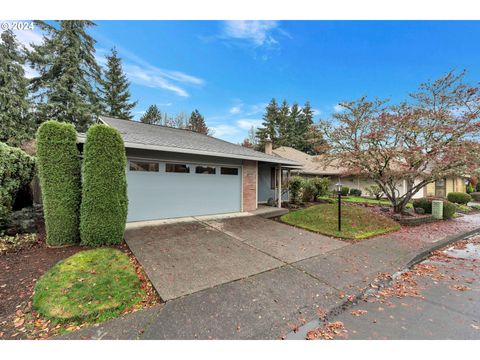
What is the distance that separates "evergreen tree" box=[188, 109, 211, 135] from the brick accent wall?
909 inches

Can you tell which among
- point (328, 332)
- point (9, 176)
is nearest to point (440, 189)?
point (328, 332)

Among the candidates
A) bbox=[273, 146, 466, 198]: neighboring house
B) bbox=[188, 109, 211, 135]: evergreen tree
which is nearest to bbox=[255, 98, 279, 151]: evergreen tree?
bbox=[188, 109, 211, 135]: evergreen tree

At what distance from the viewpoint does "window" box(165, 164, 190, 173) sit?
23.8 feet

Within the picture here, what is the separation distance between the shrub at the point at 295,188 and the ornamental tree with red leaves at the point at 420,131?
4091mm

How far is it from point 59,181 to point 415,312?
6.94 m

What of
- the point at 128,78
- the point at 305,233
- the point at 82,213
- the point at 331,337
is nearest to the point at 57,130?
the point at 82,213

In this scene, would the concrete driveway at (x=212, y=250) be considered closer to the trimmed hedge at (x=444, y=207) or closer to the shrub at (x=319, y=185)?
the shrub at (x=319, y=185)

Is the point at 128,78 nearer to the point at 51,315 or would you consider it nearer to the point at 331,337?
the point at 51,315

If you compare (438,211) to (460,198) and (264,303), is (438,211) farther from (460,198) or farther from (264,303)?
(264,303)

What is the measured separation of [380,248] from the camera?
5.30m

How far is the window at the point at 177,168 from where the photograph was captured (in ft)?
23.8

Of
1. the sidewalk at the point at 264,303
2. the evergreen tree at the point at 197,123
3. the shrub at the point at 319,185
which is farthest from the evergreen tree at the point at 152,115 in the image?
the sidewalk at the point at 264,303

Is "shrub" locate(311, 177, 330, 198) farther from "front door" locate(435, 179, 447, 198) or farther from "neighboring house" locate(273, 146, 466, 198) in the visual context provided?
"front door" locate(435, 179, 447, 198)
